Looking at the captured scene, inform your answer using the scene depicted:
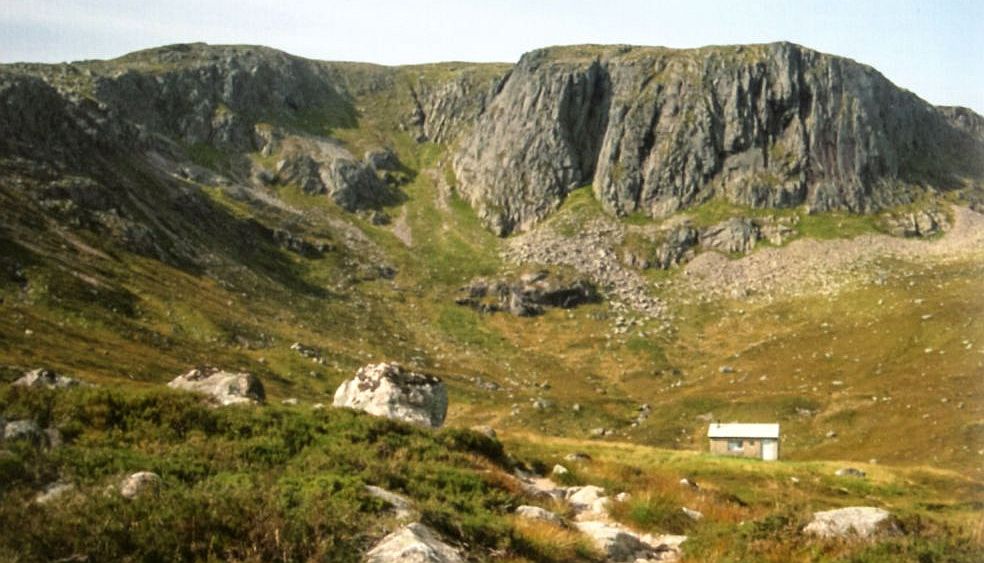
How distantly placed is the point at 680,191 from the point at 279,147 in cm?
10174

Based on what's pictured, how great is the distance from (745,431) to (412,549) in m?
59.5

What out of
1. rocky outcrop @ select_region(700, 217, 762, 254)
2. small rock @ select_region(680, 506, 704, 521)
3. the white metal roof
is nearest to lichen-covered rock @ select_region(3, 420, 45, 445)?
small rock @ select_region(680, 506, 704, 521)

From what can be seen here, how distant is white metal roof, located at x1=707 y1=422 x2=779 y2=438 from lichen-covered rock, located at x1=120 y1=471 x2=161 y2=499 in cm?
5866

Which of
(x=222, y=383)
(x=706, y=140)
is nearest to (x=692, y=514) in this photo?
(x=222, y=383)

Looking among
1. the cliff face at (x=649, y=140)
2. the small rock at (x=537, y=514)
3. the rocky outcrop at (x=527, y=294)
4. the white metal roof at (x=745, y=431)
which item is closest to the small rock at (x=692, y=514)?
the small rock at (x=537, y=514)

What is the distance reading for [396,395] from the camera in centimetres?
4038

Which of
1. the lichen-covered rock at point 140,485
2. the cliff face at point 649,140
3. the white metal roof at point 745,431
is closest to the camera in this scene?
the lichen-covered rock at point 140,485

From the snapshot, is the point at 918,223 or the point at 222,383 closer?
the point at 222,383

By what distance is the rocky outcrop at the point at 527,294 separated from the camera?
148 meters

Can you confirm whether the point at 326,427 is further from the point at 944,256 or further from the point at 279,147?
the point at 279,147

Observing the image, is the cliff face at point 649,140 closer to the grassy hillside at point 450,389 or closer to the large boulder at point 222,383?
the grassy hillside at point 450,389

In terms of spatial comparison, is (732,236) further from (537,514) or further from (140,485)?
(140,485)

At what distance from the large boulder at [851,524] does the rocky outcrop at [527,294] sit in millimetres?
128110

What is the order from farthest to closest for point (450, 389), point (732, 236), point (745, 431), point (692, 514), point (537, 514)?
point (732, 236), point (450, 389), point (745, 431), point (692, 514), point (537, 514)
